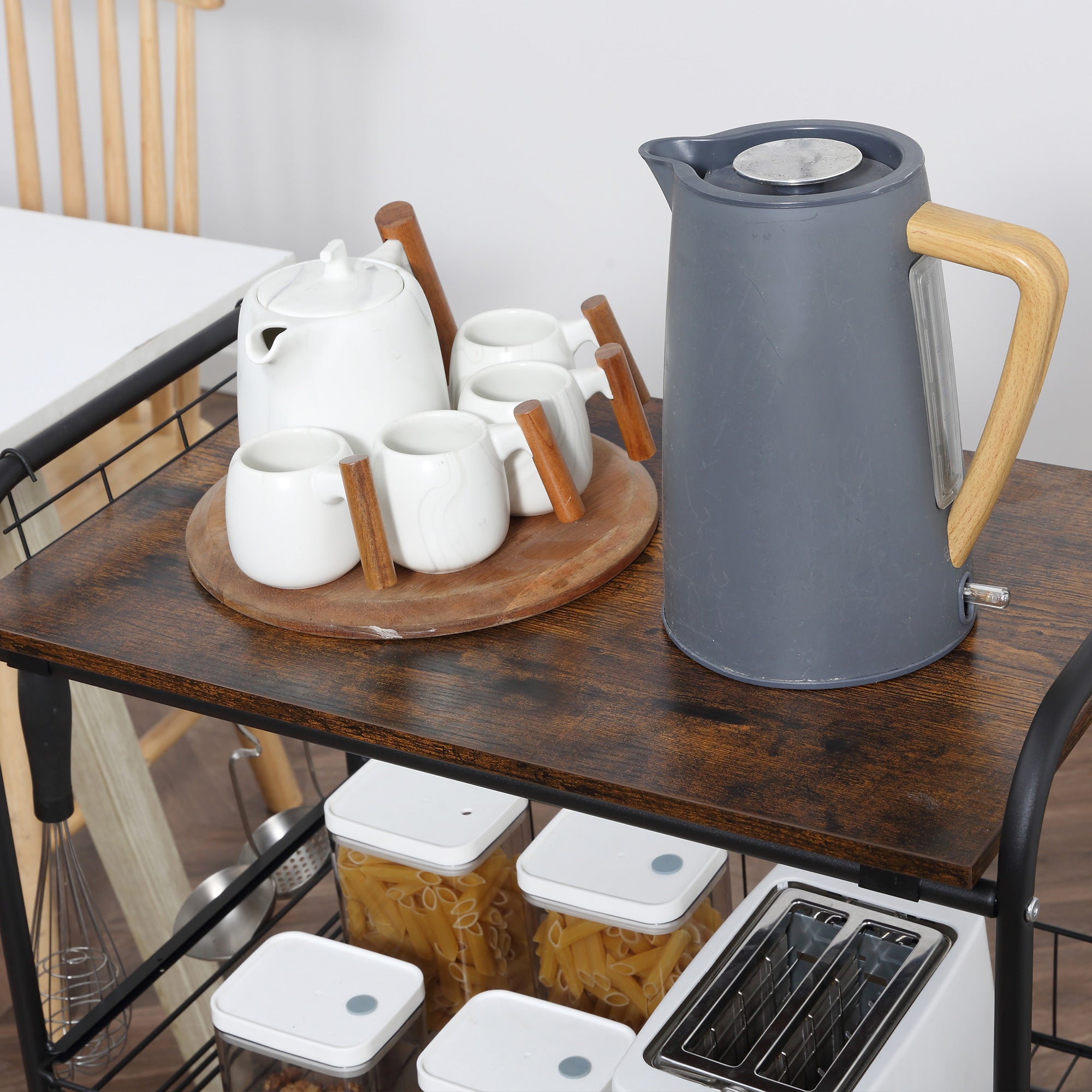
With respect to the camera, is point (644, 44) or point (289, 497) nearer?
point (289, 497)

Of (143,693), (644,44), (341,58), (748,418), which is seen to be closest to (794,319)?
(748,418)

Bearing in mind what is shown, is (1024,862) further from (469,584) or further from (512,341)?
(512,341)

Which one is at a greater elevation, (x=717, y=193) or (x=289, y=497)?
(x=717, y=193)

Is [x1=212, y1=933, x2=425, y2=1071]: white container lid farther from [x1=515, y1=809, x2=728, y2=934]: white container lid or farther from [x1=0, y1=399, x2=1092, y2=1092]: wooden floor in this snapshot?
[x1=0, y1=399, x2=1092, y2=1092]: wooden floor

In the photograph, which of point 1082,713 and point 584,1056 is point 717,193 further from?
point 584,1056

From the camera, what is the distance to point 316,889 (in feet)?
5.80

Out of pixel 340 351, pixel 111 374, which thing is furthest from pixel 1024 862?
pixel 111 374

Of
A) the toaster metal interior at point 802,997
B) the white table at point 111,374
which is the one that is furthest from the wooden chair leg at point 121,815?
the toaster metal interior at point 802,997

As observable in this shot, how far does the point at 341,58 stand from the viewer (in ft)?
7.73

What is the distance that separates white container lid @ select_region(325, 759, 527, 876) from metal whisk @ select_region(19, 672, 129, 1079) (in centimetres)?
19

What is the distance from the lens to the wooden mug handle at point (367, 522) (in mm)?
773

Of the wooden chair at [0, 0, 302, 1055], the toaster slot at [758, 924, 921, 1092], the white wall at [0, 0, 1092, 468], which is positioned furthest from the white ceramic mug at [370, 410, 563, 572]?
the white wall at [0, 0, 1092, 468]

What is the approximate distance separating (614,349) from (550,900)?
367mm

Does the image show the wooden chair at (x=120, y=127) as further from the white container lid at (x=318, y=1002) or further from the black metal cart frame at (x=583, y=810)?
the white container lid at (x=318, y=1002)
